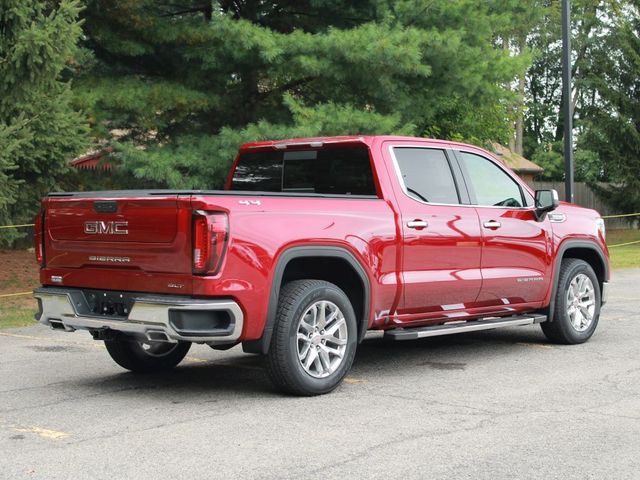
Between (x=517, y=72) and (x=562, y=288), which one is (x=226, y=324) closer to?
(x=562, y=288)

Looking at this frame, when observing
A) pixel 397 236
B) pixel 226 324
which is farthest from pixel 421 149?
pixel 226 324

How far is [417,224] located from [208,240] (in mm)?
2178

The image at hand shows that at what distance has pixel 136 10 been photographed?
58.2 feet

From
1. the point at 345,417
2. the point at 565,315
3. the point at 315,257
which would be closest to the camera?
the point at 345,417

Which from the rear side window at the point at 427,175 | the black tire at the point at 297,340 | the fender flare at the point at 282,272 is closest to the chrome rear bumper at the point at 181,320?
the fender flare at the point at 282,272

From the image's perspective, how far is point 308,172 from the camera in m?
8.69

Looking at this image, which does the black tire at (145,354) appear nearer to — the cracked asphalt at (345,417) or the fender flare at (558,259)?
the cracked asphalt at (345,417)

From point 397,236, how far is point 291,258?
3.97 ft

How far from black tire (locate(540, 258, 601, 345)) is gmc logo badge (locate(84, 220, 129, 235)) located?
461 centimetres

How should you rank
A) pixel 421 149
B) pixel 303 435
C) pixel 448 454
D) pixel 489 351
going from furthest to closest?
pixel 489 351 < pixel 421 149 < pixel 303 435 < pixel 448 454

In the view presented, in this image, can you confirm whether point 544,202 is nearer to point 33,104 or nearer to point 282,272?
point 282,272

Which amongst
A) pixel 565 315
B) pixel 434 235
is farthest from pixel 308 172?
pixel 565 315

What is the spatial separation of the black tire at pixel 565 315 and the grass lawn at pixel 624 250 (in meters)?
11.4

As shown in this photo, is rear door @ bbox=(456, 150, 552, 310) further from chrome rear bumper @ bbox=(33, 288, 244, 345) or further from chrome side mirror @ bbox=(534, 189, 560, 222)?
chrome rear bumper @ bbox=(33, 288, 244, 345)
